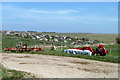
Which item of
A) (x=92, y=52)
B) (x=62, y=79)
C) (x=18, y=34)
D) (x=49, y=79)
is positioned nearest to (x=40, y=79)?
(x=49, y=79)

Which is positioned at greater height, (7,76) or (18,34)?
(18,34)

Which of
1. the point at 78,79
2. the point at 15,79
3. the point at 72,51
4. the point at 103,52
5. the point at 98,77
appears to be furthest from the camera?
the point at 72,51

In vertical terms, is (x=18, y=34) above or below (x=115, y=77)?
above

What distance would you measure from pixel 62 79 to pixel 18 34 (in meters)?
58.7

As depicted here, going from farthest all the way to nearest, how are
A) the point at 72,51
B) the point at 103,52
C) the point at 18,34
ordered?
1. the point at 18,34
2. the point at 72,51
3. the point at 103,52

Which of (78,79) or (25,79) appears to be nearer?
(25,79)

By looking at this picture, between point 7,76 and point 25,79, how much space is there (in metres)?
0.88

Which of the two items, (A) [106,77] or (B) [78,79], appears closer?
(B) [78,79]

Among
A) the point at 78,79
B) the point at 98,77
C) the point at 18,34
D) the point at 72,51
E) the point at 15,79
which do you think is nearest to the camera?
the point at 15,79

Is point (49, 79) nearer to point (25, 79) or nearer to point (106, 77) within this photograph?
point (25, 79)

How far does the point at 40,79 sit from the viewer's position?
31.1ft

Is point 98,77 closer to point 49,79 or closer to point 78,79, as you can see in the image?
point 78,79

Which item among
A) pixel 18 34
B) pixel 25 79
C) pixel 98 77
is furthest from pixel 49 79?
pixel 18 34

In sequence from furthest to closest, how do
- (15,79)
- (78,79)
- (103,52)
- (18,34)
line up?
(18,34)
(103,52)
(78,79)
(15,79)
